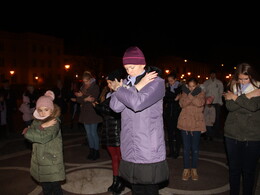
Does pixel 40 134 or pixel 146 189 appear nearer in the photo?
pixel 146 189

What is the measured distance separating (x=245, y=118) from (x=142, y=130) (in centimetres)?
193

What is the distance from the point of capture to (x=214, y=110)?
956 cm

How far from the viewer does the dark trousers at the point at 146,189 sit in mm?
3104

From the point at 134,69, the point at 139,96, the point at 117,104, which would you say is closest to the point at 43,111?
the point at 117,104

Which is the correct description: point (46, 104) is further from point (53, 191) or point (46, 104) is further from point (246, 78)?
point (246, 78)

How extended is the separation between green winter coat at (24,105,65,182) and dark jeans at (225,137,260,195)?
2594 mm

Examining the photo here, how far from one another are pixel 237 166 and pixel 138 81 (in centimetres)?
227

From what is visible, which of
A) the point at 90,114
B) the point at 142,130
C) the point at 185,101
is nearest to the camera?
the point at 142,130

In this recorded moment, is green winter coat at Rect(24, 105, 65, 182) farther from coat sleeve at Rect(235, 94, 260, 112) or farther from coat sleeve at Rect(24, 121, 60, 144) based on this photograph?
coat sleeve at Rect(235, 94, 260, 112)

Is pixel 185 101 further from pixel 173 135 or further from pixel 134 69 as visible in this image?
pixel 134 69

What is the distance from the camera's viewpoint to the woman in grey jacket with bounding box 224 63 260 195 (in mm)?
4055

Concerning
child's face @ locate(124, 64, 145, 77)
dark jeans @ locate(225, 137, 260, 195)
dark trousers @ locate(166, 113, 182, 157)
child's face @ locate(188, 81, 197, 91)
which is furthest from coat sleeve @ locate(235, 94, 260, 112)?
dark trousers @ locate(166, 113, 182, 157)

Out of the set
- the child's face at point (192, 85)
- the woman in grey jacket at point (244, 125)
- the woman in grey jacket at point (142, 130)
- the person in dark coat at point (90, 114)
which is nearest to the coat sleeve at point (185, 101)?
the child's face at point (192, 85)

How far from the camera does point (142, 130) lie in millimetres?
3016
